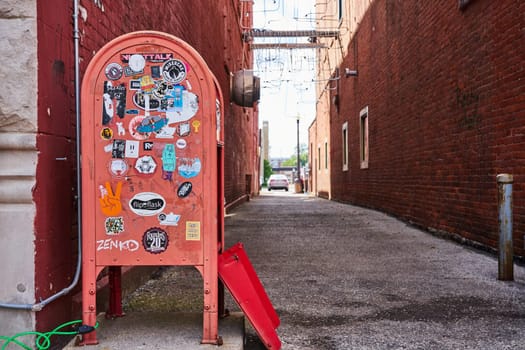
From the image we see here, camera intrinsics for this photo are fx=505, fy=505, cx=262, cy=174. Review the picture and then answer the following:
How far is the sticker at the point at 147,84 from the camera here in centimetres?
290

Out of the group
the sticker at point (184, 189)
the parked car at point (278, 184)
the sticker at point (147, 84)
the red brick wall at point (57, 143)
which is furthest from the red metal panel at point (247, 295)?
the parked car at point (278, 184)

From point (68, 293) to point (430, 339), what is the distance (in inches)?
92.4

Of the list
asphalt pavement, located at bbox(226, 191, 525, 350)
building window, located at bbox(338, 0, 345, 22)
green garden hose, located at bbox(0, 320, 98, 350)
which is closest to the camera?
green garden hose, located at bbox(0, 320, 98, 350)

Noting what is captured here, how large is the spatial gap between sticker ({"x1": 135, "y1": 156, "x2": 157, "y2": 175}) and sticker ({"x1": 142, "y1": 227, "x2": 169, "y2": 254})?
1.08 ft

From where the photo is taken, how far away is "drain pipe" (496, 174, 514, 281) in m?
4.90

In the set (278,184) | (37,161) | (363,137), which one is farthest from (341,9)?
(278,184)

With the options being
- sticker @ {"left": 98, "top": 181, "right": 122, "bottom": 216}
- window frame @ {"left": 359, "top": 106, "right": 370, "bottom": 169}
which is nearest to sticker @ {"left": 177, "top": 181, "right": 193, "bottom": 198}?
sticker @ {"left": 98, "top": 181, "right": 122, "bottom": 216}

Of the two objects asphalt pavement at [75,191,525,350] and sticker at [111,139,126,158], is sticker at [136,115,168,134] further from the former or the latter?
asphalt pavement at [75,191,525,350]

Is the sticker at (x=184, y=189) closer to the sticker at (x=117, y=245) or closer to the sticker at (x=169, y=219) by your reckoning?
the sticker at (x=169, y=219)

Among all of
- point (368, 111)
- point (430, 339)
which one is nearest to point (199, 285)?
point (430, 339)

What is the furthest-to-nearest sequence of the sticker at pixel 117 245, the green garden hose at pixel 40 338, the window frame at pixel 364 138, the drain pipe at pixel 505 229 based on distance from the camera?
the window frame at pixel 364 138
the drain pipe at pixel 505 229
the sticker at pixel 117 245
the green garden hose at pixel 40 338

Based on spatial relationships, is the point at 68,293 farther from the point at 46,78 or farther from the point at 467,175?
the point at 467,175

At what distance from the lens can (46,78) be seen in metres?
2.89

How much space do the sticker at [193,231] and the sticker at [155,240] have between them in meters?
0.13
